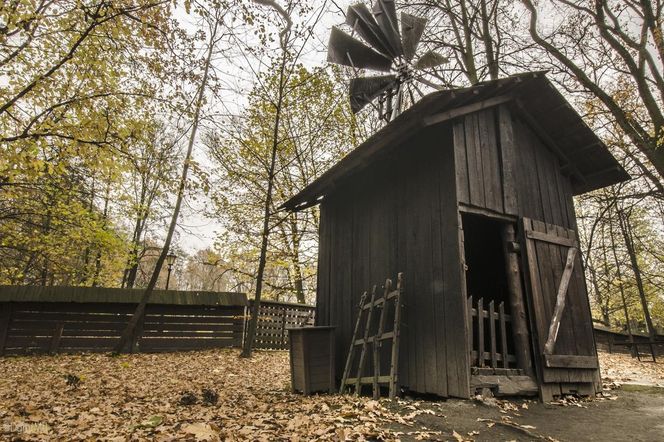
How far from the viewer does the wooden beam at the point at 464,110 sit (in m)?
6.35

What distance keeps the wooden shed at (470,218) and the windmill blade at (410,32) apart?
5.25 meters

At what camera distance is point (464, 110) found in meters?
6.68

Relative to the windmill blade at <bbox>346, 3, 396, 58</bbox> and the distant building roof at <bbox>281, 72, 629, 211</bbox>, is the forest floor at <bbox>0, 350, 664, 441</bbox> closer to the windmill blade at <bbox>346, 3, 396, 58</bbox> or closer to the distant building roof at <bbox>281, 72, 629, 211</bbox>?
the distant building roof at <bbox>281, 72, 629, 211</bbox>

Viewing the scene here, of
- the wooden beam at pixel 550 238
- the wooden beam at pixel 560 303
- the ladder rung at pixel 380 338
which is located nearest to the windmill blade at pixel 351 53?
the wooden beam at pixel 550 238

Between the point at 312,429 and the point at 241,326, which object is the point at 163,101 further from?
the point at 241,326

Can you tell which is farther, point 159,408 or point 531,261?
point 531,261

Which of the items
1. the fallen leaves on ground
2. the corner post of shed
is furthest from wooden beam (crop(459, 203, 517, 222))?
the fallen leaves on ground

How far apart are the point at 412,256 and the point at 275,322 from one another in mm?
10206

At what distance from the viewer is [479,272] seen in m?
9.51

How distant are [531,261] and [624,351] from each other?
48.3 feet

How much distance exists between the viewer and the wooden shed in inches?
240

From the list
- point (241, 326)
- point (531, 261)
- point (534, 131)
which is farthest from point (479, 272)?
point (241, 326)

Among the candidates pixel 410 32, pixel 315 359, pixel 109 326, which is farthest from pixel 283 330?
pixel 410 32

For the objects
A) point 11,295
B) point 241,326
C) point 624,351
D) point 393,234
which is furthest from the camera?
point 624,351
